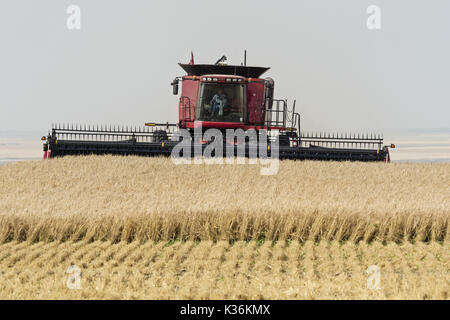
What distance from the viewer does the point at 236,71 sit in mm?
14000

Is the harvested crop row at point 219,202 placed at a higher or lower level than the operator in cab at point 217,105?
lower

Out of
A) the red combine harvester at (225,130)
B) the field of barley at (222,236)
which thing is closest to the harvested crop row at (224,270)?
the field of barley at (222,236)

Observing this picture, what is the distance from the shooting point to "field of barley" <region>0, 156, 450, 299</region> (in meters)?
4.95

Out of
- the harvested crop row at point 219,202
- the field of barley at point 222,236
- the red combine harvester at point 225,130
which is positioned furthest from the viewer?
the red combine harvester at point 225,130

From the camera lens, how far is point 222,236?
279 inches

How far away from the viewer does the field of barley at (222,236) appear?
4953 mm

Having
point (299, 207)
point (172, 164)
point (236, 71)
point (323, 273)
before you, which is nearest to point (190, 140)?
point (172, 164)

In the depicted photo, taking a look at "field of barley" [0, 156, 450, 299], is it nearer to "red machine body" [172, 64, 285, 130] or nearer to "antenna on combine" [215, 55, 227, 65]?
"red machine body" [172, 64, 285, 130]

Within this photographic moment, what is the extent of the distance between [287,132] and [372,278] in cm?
874

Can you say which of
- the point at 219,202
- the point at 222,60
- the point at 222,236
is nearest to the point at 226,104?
the point at 222,60

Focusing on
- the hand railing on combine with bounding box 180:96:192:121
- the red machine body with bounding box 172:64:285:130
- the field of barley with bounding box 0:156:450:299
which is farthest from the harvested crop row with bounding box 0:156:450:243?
the hand railing on combine with bounding box 180:96:192:121

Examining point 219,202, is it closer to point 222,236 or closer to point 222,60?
point 222,236

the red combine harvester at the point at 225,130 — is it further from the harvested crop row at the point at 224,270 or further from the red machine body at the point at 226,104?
the harvested crop row at the point at 224,270
